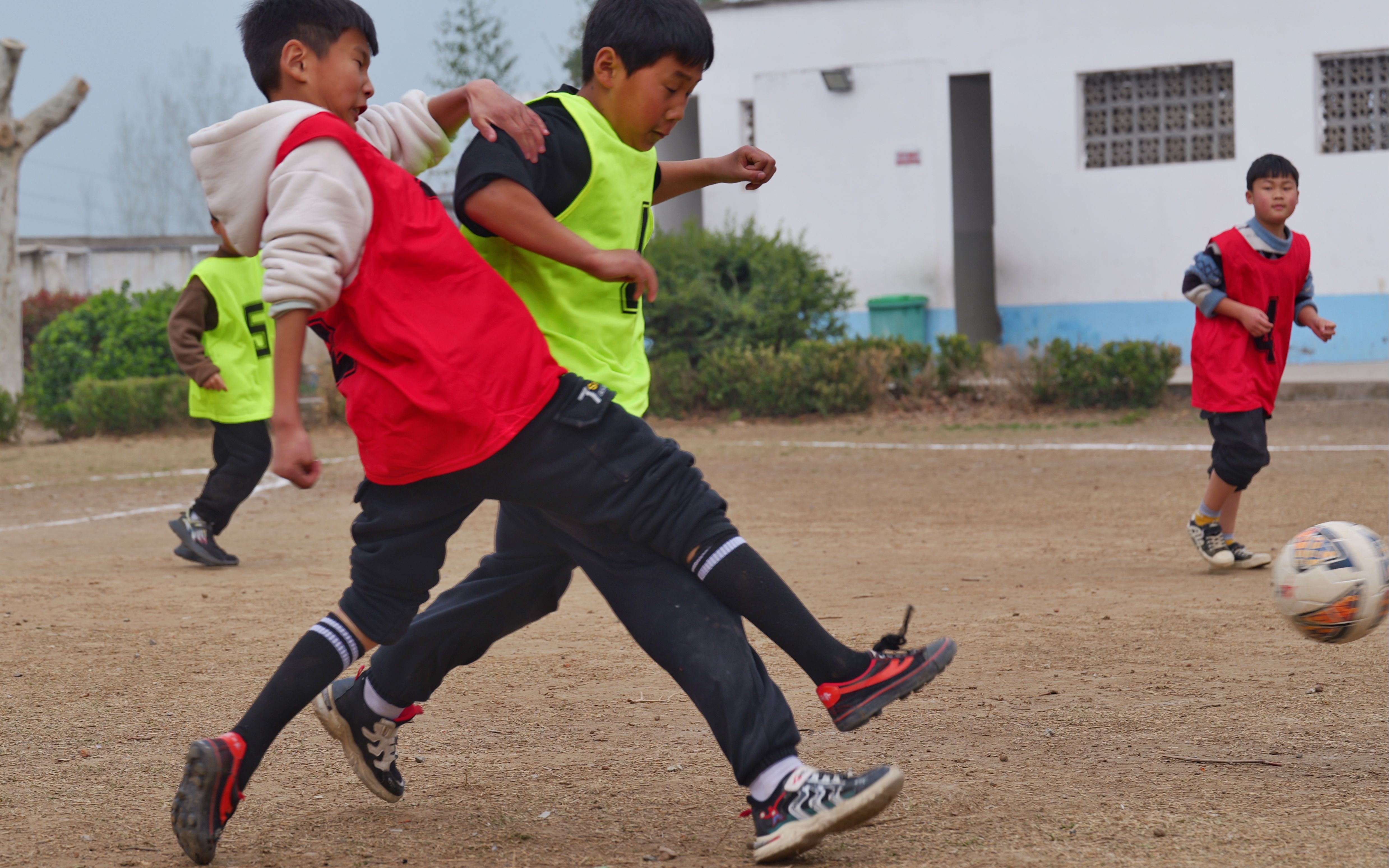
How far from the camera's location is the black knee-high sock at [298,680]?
271 centimetres

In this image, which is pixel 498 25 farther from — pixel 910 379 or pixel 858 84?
pixel 910 379

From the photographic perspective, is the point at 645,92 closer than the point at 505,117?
No

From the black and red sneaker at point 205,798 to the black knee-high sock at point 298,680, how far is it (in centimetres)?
5

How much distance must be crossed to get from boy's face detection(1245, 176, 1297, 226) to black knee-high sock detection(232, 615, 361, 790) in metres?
4.44

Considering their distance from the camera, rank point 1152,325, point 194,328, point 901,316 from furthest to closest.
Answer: point 901,316 → point 1152,325 → point 194,328

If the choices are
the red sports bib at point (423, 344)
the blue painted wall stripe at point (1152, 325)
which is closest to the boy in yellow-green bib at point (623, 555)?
the red sports bib at point (423, 344)

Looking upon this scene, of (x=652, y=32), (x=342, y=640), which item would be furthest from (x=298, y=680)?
(x=652, y=32)

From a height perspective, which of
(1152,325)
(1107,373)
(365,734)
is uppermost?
(1152,325)

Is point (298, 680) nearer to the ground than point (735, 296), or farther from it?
nearer to the ground

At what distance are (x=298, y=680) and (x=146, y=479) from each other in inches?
352

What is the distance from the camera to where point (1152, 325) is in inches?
703

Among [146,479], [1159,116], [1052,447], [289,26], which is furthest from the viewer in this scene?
[1159,116]

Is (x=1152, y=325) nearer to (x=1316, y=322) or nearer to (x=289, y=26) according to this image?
(x=1316, y=322)

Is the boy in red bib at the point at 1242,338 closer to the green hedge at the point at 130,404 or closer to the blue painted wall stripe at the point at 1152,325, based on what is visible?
the blue painted wall stripe at the point at 1152,325
